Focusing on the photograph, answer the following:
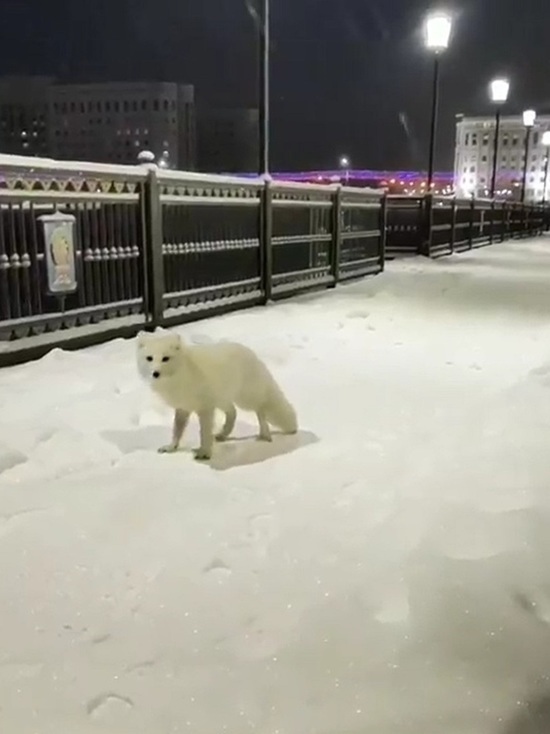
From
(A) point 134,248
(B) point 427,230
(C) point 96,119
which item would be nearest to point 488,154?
(C) point 96,119

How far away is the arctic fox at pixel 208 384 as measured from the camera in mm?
3941

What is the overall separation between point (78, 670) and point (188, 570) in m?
0.69

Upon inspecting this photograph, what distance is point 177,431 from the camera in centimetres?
435

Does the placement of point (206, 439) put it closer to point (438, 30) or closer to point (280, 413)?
point (280, 413)

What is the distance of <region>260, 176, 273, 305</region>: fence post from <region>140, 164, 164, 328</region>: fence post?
8.96 ft

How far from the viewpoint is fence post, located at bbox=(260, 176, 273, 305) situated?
1084cm

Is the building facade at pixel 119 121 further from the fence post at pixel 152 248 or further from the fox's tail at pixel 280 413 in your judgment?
the fox's tail at pixel 280 413

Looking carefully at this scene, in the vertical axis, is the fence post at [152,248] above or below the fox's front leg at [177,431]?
above

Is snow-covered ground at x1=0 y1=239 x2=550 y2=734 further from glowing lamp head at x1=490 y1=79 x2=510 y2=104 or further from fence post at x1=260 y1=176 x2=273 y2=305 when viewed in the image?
glowing lamp head at x1=490 y1=79 x2=510 y2=104

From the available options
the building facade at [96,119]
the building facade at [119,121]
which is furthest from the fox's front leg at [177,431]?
the building facade at [119,121]

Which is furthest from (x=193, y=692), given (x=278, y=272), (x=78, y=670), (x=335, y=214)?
(x=335, y=214)

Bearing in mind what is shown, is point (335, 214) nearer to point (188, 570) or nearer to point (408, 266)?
point (408, 266)

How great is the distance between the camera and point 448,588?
294 centimetres

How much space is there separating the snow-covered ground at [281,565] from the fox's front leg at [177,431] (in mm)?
109
